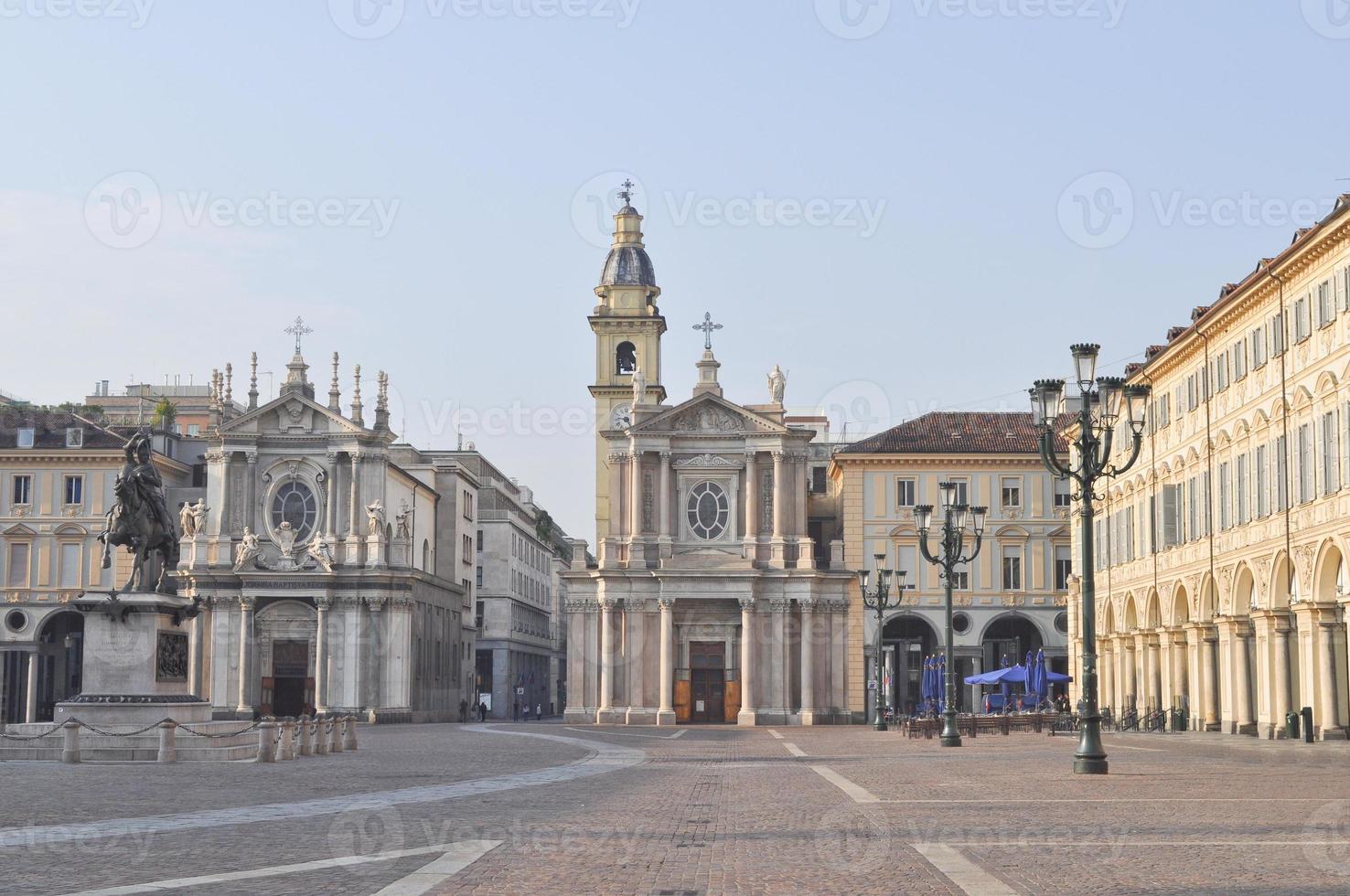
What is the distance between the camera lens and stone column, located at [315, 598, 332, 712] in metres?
85.1

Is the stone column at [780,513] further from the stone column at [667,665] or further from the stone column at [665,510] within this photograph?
the stone column at [667,665]

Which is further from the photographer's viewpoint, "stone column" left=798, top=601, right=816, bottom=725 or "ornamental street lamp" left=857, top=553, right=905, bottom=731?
"stone column" left=798, top=601, right=816, bottom=725

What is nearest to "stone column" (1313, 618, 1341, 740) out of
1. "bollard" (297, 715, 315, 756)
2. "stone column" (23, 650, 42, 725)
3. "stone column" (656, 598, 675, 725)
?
"bollard" (297, 715, 315, 756)

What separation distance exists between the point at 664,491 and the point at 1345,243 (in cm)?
4727

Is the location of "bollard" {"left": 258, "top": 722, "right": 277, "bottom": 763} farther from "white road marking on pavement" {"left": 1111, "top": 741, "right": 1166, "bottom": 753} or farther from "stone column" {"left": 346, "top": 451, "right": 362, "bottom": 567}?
"stone column" {"left": 346, "top": 451, "right": 362, "bottom": 567}

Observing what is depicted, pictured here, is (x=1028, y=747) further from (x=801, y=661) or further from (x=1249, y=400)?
(x=801, y=661)

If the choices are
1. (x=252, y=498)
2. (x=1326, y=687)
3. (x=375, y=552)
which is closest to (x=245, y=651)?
(x=252, y=498)

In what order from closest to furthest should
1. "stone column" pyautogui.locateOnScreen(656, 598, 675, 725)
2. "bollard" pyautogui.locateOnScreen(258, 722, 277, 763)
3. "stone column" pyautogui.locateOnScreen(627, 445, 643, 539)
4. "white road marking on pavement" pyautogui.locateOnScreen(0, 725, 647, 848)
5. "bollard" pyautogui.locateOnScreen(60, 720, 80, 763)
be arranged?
"white road marking on pavement" pyautogui.locateOnScreen(0, 725, 647, 848) → "bollard" pyautogui.locateOnScreen(60, 720, 80, 763) → "bollard" pyautogui.locateOnScreen(258, 722, 277, 763) → "stone column" pyautogui.locateOnScreen(656, 598, 675, 725) → "stone column" pyautogui.locateOnScreen(627, 445, 643, 539)

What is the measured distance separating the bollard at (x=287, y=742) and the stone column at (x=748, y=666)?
154 feet

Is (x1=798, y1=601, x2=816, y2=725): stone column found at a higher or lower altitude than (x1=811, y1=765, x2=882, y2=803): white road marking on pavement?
higher

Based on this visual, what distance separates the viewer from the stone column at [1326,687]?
4481cm

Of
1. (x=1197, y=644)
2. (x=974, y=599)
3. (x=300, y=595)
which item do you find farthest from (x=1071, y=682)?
(x=300, y=595)

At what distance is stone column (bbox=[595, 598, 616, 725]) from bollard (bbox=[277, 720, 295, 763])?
46.0 metres

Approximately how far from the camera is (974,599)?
8581cm
